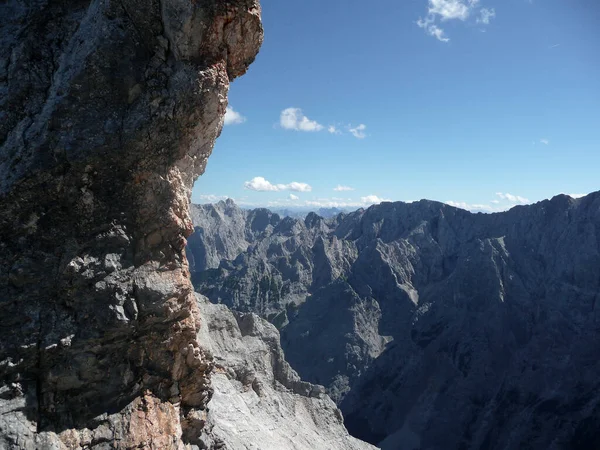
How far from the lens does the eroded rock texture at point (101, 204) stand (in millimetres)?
10328

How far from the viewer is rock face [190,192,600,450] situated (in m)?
81.1

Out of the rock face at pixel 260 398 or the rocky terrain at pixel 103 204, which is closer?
the rocky terrain at pixel 103 204

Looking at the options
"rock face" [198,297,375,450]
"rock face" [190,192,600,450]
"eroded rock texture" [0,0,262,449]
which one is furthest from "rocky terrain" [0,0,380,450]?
"rock face" [190,192,600,450]

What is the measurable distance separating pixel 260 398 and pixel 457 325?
271 ft

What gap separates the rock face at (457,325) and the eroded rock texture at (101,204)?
8368 cm

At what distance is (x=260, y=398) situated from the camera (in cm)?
3847

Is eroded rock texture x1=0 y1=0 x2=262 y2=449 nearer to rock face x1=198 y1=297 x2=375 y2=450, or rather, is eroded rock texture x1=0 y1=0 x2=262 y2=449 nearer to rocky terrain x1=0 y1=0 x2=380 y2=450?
rocky terrain x1=0 y1=0 x2=380 y2=450

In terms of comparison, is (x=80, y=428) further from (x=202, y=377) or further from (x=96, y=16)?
(x=96, y=16)

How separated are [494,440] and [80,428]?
90238mm

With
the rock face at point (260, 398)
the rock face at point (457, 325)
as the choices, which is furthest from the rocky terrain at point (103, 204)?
the rock face at point (457, 325)

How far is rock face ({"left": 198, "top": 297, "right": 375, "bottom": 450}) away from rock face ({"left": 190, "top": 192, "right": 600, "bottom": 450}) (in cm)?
5118

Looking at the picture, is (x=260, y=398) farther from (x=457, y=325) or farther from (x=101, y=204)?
(x=457, y=325)

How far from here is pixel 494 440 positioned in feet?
259

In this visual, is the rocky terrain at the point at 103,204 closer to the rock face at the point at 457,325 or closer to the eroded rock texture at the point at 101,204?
the eroded rock texture at the point at 101,204
